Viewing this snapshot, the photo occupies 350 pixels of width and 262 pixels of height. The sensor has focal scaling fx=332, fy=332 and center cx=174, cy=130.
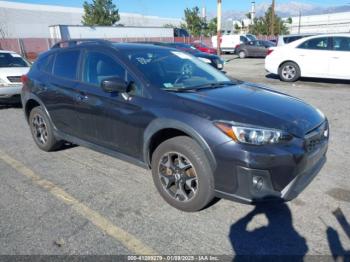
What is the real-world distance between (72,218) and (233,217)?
159 cm

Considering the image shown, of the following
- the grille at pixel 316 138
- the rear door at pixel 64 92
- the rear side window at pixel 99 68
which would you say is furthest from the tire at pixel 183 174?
the rear door at pixel 64 92

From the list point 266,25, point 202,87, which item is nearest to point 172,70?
point 202,87

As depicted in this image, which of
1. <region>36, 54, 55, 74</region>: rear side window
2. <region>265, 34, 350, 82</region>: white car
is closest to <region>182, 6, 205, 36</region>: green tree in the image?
<region>265, 34, 350, 82</region>: white car

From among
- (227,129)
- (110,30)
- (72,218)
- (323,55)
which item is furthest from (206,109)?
(110,30)

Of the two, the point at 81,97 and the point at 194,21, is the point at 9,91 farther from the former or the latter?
the point at 194,21

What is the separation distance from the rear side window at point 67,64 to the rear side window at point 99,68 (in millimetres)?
249

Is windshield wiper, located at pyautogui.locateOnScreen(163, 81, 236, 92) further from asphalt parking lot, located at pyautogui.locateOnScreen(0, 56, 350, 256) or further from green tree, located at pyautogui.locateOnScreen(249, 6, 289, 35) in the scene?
green tree, located at pyautogui.locateOnScreen(249, 6, 289, 35)

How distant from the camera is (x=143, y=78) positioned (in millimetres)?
3621

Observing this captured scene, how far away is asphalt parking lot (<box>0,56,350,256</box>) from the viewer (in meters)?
2.84

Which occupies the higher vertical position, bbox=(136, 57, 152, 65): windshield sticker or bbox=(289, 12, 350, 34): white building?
bbox=(289, 12, 350, 34): white building

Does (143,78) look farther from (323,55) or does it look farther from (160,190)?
(323,55)

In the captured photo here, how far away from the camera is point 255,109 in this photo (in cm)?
321

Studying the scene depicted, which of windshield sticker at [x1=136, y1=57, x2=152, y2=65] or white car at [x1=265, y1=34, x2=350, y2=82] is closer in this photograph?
windshield sticker at [x1=136, y1=57, x2=152, y2=65]

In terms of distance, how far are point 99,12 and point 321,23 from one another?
6562 centimetres
